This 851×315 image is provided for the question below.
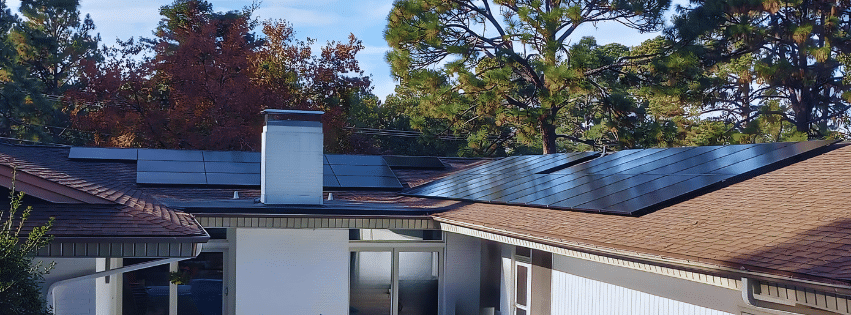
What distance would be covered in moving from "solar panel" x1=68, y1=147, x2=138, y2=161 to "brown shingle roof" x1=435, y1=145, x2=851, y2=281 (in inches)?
320

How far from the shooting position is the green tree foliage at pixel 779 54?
2600cm

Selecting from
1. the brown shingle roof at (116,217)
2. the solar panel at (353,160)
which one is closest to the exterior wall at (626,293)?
the brown shingle roof at (116,217)

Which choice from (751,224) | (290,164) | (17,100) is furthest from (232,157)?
(17,100)

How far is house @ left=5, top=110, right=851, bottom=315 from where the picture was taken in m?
6.77

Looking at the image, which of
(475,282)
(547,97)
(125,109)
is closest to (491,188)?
(475,282)

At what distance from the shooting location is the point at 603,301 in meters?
9.23

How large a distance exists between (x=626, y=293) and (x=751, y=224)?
204 cm

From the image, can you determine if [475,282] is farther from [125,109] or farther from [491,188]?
[125,109]

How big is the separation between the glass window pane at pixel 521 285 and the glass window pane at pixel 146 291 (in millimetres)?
5313

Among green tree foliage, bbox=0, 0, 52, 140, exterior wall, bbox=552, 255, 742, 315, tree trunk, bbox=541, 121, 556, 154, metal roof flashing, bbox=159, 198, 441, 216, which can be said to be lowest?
exterior wall, bbox=552, 255, 742, 315

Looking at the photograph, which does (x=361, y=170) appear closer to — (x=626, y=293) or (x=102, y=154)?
(x=102, y=154)

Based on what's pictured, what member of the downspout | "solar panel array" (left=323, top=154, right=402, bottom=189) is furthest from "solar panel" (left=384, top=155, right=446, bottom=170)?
the downspout

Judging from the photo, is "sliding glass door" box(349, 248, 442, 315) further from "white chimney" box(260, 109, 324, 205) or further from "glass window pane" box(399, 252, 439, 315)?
"white chimney" box(260, 109, 324, 205)

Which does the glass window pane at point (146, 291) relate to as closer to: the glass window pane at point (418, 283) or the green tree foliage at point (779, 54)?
the glass window pane at point (418, 283)
